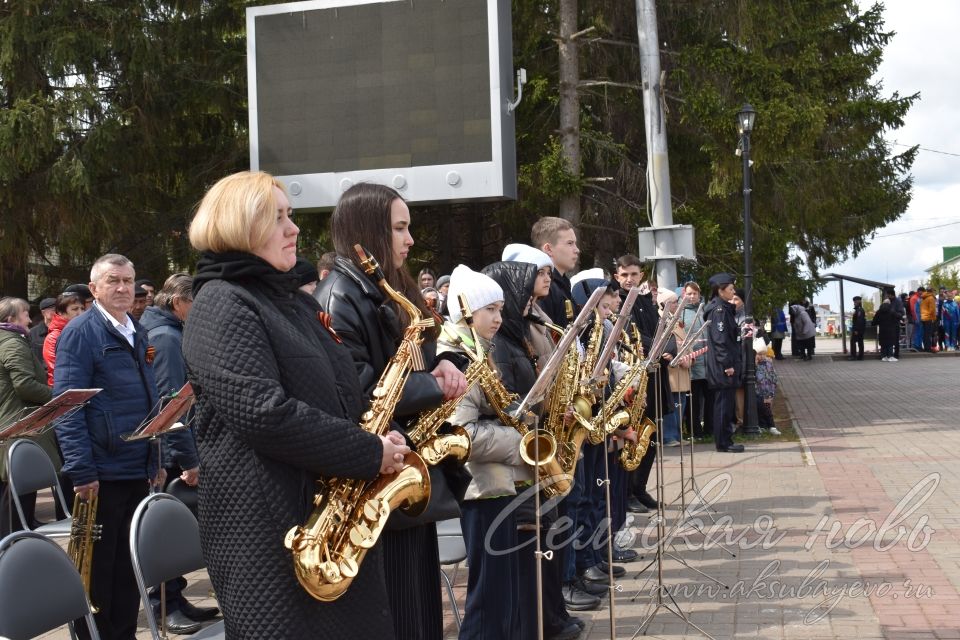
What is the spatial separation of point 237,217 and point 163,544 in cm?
159

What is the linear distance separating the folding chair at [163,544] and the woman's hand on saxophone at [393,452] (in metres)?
1.12

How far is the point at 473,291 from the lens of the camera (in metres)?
4.50

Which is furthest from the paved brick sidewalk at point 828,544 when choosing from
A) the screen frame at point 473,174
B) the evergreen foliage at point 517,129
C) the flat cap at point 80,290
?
the flat cap at point 80,290

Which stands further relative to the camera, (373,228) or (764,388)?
(764,388)

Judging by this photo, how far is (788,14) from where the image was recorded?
15906mm

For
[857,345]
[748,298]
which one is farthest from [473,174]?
[857,345]

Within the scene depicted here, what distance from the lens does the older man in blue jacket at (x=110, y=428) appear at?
504 centimetres

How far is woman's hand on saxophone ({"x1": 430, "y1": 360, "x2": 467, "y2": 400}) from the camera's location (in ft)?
11.1

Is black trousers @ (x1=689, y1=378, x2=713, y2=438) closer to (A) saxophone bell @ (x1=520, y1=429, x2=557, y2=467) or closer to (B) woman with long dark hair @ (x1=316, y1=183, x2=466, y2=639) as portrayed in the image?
(A) saxophone bell @ (x1=520, y1=429, x2=557, y2=467)

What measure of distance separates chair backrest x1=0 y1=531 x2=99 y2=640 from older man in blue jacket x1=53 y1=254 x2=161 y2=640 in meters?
1.68

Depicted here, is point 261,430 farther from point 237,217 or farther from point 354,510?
point 237,217

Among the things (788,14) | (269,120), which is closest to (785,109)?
(788,14)

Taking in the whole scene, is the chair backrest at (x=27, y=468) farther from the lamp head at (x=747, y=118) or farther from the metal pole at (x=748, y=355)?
the lamp head at (x=747, y=118)

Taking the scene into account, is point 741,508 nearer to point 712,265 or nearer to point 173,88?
point 712,265
